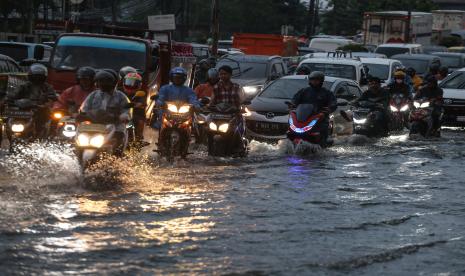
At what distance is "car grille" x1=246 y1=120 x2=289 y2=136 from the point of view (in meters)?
20.8

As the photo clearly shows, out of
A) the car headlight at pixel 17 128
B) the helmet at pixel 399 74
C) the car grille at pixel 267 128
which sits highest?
the helmet at pixel 399 74

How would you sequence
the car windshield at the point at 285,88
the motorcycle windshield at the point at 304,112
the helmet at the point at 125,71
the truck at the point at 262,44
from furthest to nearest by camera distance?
the truck at the point at 262,44 → the car windshield at the point at 285,88 → the motorcycle windshield at the point at 304,112 → the helmet at the point at 125,71

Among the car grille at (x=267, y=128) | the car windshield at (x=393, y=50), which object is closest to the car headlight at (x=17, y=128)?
the car grille at (x=267, y=128)

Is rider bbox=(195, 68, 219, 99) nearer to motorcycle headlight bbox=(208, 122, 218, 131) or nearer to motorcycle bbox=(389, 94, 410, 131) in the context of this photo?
motorcycle headlight bbox=(208, 122, 218, 131)

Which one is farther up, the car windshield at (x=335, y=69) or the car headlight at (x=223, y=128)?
the car windshield at (x=335, y=69)

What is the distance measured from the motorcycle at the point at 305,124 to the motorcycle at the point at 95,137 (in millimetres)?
5554

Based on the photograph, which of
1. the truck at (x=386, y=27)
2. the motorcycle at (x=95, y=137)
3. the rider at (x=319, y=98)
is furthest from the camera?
the truck at (x=386, y=27)

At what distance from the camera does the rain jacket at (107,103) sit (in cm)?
1367

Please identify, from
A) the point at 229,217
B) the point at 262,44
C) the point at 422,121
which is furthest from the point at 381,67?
the point at 229,217

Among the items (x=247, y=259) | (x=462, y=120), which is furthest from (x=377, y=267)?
(x=462, y=120)

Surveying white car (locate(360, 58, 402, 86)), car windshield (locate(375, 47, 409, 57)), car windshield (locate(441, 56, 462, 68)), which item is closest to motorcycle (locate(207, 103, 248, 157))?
white car (locate(360, 58, 402, 86))

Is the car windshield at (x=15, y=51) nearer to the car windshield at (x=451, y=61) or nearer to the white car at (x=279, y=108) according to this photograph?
the white car at (x=279, y=108)

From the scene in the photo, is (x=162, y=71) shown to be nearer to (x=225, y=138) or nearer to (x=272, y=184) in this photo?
(x=225, y=138)

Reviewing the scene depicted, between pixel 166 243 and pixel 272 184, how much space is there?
505 centimetres
